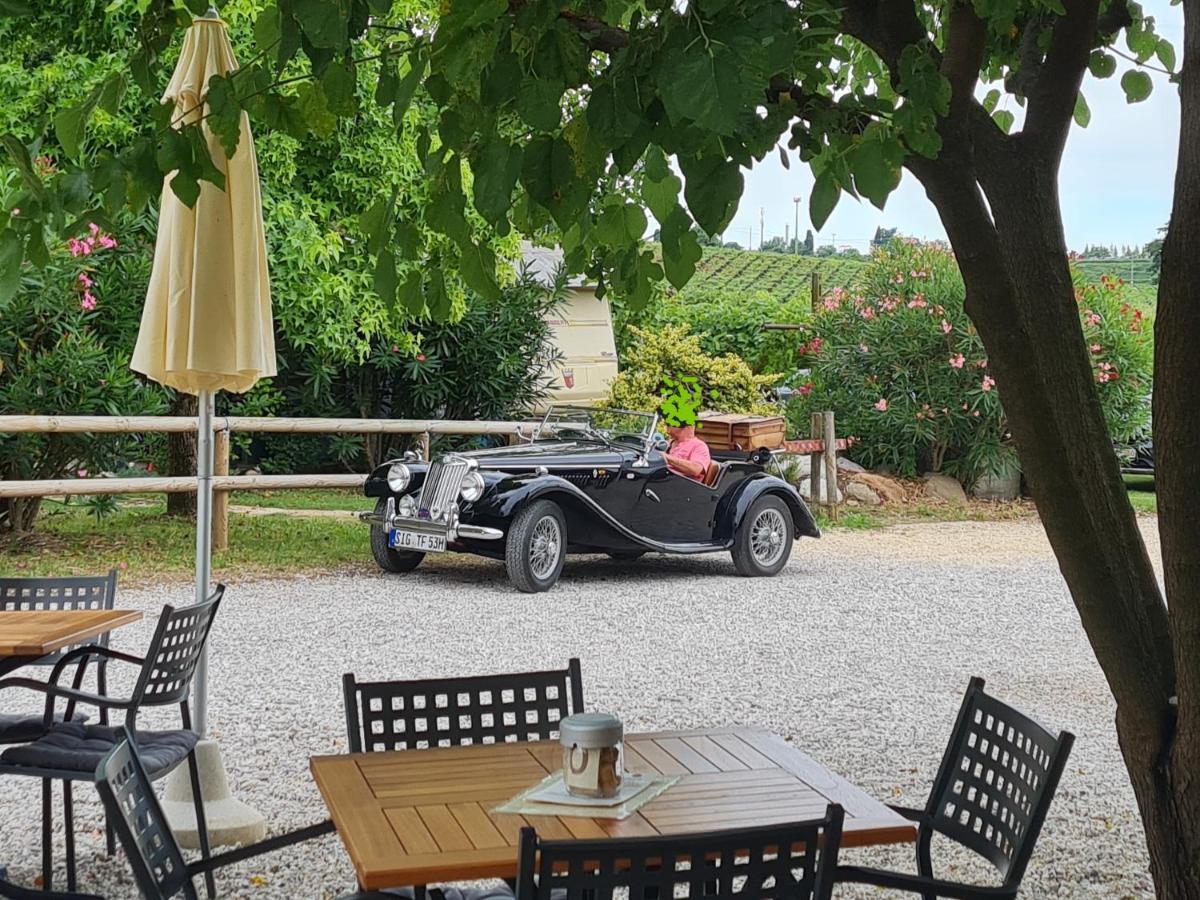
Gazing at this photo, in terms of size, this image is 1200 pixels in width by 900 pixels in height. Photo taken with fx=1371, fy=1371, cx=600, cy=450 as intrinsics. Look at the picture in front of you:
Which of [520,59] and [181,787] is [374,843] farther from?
[181,787]

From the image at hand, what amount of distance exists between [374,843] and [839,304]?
15442 mm

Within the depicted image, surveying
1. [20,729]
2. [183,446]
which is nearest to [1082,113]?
[20,729]

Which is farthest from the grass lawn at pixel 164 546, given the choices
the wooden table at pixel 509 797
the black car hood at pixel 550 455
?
the wooden table at pixel 509 797

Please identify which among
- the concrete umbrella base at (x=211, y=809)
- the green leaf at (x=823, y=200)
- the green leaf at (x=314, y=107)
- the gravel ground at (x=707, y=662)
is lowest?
the gravel ground at (x=707, y=662)

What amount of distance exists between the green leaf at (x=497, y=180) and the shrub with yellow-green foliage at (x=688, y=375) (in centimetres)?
1286

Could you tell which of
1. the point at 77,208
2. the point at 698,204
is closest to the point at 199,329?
the point at 77,208

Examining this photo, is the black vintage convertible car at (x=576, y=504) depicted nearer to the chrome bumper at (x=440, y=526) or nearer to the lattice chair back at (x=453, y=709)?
the chrome bumper at (x=440, y=526)

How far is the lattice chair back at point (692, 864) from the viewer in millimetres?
1960

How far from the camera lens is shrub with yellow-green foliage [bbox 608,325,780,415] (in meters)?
15.4

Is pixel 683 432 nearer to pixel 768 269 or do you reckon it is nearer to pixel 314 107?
pixel 314 107

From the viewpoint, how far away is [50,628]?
4.05 meters

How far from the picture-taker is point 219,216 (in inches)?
178

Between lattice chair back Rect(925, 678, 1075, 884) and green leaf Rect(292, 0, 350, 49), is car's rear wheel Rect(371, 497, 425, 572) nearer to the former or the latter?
lattice chair back Rect(925, 678, 1075, 884)

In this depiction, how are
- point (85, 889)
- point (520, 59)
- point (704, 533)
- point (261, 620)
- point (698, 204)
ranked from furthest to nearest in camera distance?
point (704, 533)
point (261, 620)
point (85, 889)
point (520, 59)
point (698, 204)
